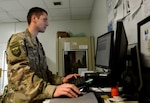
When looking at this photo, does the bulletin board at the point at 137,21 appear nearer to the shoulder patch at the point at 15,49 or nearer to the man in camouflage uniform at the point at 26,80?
the man in camouflage uniform at the point at 26,80

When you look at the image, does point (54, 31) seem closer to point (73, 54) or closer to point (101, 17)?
point (73, 54)

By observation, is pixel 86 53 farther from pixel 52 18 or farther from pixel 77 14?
pixel 52 18

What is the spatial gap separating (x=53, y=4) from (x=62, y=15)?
82 cm

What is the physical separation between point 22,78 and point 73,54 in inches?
115

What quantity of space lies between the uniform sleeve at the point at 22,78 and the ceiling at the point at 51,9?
2507 mm

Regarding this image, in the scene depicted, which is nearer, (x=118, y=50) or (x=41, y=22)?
(x=118, y=50)

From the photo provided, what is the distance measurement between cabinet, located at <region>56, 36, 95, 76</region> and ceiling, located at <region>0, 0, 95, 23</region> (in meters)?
0.71

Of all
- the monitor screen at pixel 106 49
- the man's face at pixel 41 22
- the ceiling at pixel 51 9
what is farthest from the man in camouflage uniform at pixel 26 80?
the ceiling at pixel 51 9

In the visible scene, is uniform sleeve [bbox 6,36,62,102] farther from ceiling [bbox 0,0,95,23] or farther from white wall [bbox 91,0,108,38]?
ceiling [bbox 0,0,95,23]

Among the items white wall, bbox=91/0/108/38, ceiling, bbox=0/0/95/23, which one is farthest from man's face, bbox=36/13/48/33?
ceiling, bbox=0/0/95/23

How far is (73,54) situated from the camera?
3926mm

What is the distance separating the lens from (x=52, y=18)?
4590 mm

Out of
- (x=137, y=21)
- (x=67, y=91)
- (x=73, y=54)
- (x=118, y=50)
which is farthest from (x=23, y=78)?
(x=73, y=54)

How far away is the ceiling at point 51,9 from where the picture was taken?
11.3ft
